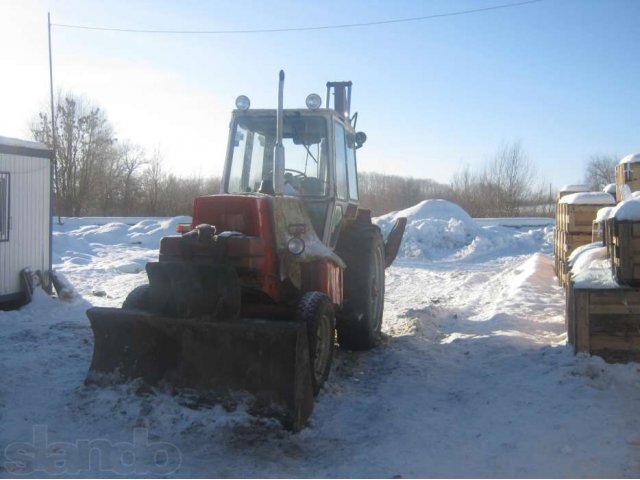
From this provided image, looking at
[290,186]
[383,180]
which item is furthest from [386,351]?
[383,180]

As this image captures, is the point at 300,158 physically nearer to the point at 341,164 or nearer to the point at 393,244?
the point at 341,164

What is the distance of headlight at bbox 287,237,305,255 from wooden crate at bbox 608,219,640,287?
9.80 feet

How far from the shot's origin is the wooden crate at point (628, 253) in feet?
19.6

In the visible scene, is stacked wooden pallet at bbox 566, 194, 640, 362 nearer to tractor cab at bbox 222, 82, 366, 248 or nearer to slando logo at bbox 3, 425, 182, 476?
tractor cab at bbox 222, 82, 366, 248

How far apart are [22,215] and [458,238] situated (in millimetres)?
14452

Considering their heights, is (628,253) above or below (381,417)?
above

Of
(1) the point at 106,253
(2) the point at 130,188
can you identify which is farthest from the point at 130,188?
(1) the point at 106,253

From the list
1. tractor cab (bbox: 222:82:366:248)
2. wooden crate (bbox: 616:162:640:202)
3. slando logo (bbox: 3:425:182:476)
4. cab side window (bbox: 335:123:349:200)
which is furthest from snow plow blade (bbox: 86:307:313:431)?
wooden crate (bbox: 616:162:640:202)

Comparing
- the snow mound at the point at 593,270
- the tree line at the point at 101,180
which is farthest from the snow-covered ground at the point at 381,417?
the tree line at the point at 101,180

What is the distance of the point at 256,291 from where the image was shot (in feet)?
18.8

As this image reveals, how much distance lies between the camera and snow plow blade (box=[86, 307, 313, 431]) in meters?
Result: 4.93

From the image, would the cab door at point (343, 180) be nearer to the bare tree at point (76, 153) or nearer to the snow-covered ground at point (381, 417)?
the snow-covered ground at point (381, 417)

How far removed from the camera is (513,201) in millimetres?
38000

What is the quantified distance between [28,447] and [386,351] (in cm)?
416
